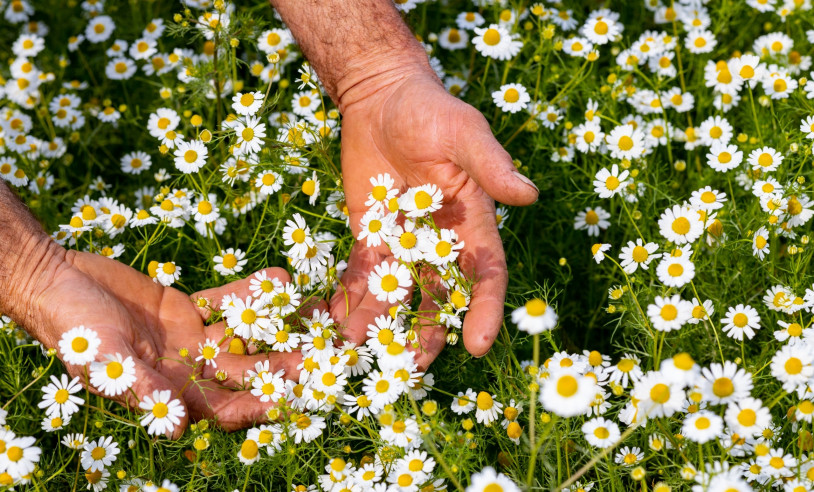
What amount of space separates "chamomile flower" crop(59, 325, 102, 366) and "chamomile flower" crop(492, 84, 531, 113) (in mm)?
1641

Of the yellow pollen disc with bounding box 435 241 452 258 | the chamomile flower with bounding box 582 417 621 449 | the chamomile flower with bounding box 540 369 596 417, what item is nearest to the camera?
the chamomile flower with bounding box 540 369 596 417

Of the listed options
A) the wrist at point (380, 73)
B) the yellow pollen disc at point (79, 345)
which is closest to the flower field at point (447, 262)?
the yellow pollen disc at point (79, 345)

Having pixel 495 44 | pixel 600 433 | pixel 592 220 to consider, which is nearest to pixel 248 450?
pixel 600 433

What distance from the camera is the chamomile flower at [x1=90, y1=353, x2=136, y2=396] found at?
2.12 metres

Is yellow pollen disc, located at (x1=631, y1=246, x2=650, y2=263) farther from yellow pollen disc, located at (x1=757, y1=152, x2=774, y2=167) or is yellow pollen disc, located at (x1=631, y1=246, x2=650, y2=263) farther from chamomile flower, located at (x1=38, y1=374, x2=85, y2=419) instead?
chamomile flower, located at (x1=38, y1=374, x2=85, y2=419)

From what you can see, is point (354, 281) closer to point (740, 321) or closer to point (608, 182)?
point (608, 182)

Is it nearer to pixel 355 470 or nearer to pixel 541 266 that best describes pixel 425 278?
pixel 355 470

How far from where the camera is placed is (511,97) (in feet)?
9.95

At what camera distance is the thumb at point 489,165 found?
2.13 meters

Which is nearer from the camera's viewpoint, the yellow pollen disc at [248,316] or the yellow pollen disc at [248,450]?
the yellow pollen disc at [248,450]

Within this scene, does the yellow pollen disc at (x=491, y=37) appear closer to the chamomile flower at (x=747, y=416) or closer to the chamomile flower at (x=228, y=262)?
the chamomile flower at (x=228, y=262)

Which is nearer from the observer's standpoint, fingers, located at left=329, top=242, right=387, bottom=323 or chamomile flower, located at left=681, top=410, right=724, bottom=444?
chamomile flower, located at left=681, top=410, right=724, bottom=444

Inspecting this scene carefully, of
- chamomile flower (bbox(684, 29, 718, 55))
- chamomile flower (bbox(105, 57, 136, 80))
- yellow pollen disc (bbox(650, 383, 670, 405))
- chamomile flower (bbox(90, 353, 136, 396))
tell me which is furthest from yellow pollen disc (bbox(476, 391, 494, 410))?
chamomile flower (bbox(105, 57, 136, 80))

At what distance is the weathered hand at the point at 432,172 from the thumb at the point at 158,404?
1.75 feet
